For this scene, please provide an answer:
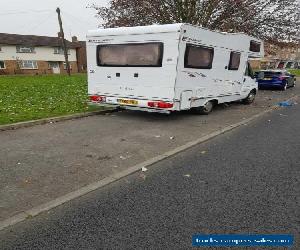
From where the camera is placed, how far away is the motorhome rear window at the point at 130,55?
340 inches

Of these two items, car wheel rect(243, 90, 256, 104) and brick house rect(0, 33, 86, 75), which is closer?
car wheel rect(243, 90, 256, 104)

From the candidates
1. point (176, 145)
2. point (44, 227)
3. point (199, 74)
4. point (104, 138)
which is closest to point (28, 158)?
point (104, 138)

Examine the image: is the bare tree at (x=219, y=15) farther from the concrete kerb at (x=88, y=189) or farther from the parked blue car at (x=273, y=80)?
the concrete kerb at (x=88, y=189)

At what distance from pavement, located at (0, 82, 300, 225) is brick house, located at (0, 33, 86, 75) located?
1782 inches

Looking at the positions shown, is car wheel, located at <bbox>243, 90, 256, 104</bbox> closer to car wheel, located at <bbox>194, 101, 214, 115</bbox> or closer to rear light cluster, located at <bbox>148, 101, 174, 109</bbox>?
car wheel, located at <bbox>194, 101, 214, 115</bbox>

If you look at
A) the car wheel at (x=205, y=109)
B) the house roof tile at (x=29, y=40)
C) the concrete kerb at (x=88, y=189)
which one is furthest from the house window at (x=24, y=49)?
the concrete kerb at (x=88, y=189)

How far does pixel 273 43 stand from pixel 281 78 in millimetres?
2699

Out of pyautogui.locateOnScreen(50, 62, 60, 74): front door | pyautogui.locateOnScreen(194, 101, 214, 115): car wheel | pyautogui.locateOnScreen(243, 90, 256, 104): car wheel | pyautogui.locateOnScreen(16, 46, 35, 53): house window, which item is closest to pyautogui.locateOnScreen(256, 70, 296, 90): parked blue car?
pyautogui.locateOnScreen(243, 90, 256, 104): car wheel

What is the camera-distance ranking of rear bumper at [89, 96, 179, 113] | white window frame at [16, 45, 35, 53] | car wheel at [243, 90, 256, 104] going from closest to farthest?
rear bumper at [89, 96, 179, 113], car wheel at [243, 90, 256, 104], white window frame at [16, 45, 35, 53]

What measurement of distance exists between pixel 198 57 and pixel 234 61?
2.71 metres

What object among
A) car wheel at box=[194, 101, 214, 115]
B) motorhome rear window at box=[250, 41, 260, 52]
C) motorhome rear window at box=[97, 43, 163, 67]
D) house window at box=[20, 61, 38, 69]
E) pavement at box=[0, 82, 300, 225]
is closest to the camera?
pavement at box=[0, 82, 300, 225]

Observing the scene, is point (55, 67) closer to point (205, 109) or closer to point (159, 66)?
point (205, 109)

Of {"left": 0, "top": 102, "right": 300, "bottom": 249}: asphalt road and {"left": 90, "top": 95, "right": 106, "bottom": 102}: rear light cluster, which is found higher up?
{"left": 90, "top": 95, "right": 106, "bottom": 102}: rear light cluster

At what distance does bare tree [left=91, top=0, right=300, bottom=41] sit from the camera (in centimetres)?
1855
